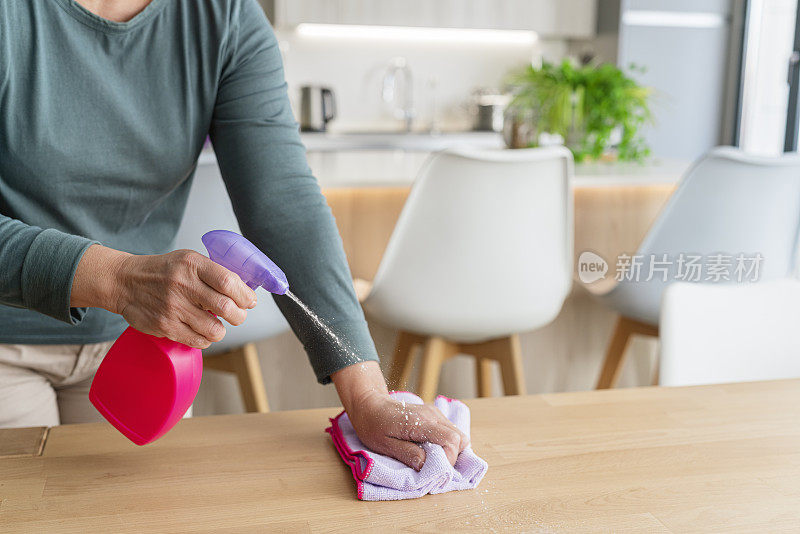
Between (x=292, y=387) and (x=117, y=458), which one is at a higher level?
(x=117, y=458)

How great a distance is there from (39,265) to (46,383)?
0.40 m

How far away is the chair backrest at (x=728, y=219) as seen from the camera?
178 cm

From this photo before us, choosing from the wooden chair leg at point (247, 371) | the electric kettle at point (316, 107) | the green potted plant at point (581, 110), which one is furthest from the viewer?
the electric kettle at point (316, 107)

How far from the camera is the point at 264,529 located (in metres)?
0.65

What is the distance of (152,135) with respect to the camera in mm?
953

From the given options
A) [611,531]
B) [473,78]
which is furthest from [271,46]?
[473,78]

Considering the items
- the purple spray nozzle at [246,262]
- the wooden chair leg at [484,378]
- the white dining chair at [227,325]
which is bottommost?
the wooden chair leg at [484,378]

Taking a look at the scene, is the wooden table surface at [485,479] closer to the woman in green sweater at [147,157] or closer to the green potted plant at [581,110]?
the woman in green sweater at [147,157]

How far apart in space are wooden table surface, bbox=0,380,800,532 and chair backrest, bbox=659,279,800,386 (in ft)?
0.98

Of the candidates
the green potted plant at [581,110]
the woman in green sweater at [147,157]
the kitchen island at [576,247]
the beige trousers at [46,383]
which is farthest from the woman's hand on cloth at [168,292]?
the green potted plant at [581,110]

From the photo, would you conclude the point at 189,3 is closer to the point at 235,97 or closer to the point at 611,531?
the point at 235,97

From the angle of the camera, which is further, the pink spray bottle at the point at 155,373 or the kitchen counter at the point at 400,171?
the kitchen counter at the point at 400,171

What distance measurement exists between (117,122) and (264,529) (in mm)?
525

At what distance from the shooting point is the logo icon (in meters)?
1.79
